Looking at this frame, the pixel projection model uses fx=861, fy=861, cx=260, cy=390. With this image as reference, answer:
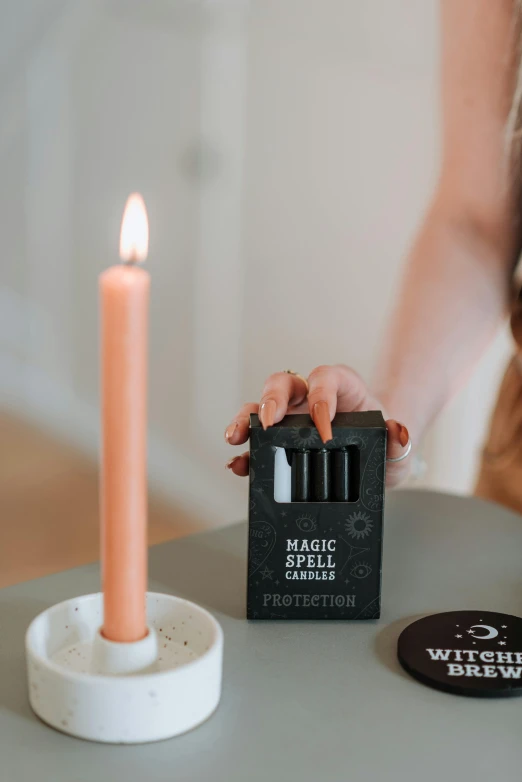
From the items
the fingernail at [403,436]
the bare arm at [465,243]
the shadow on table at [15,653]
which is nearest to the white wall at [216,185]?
the bare arm at [465,243]

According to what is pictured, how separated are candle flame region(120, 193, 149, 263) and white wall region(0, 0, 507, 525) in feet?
3.02

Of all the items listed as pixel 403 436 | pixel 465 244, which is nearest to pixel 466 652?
pixel 403 436

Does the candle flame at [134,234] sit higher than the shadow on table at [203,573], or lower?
higher

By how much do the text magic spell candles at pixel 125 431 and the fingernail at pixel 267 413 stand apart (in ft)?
0.54

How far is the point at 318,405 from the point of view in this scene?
1.94ft

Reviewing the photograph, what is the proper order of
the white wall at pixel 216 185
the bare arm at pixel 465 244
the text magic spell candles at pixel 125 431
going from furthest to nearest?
the white wall at pixel 216 185
the bare arm at pixel 465 244
the text magic spell candles at pixel 125 431

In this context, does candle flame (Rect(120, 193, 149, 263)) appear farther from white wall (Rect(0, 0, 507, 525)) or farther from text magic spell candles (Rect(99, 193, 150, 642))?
white wall (Rect(0, 0, 507, 525))

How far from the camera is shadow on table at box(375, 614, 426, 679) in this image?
1.71ft

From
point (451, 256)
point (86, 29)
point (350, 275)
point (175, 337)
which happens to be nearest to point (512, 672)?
point (451, 256)

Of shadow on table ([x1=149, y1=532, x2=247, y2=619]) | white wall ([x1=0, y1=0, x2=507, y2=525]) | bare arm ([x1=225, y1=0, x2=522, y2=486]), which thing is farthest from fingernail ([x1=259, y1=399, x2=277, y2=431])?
white wall ([x1=0, y1=0, x2=507, y2=525])

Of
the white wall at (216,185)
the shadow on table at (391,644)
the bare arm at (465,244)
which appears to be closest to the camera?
the shadow on table at (391,644)

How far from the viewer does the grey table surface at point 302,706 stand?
42 cm

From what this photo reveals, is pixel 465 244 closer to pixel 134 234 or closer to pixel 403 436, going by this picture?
pixel 403 436

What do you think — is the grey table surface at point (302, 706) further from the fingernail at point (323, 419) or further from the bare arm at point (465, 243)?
the bare arm at point (465, 243)
